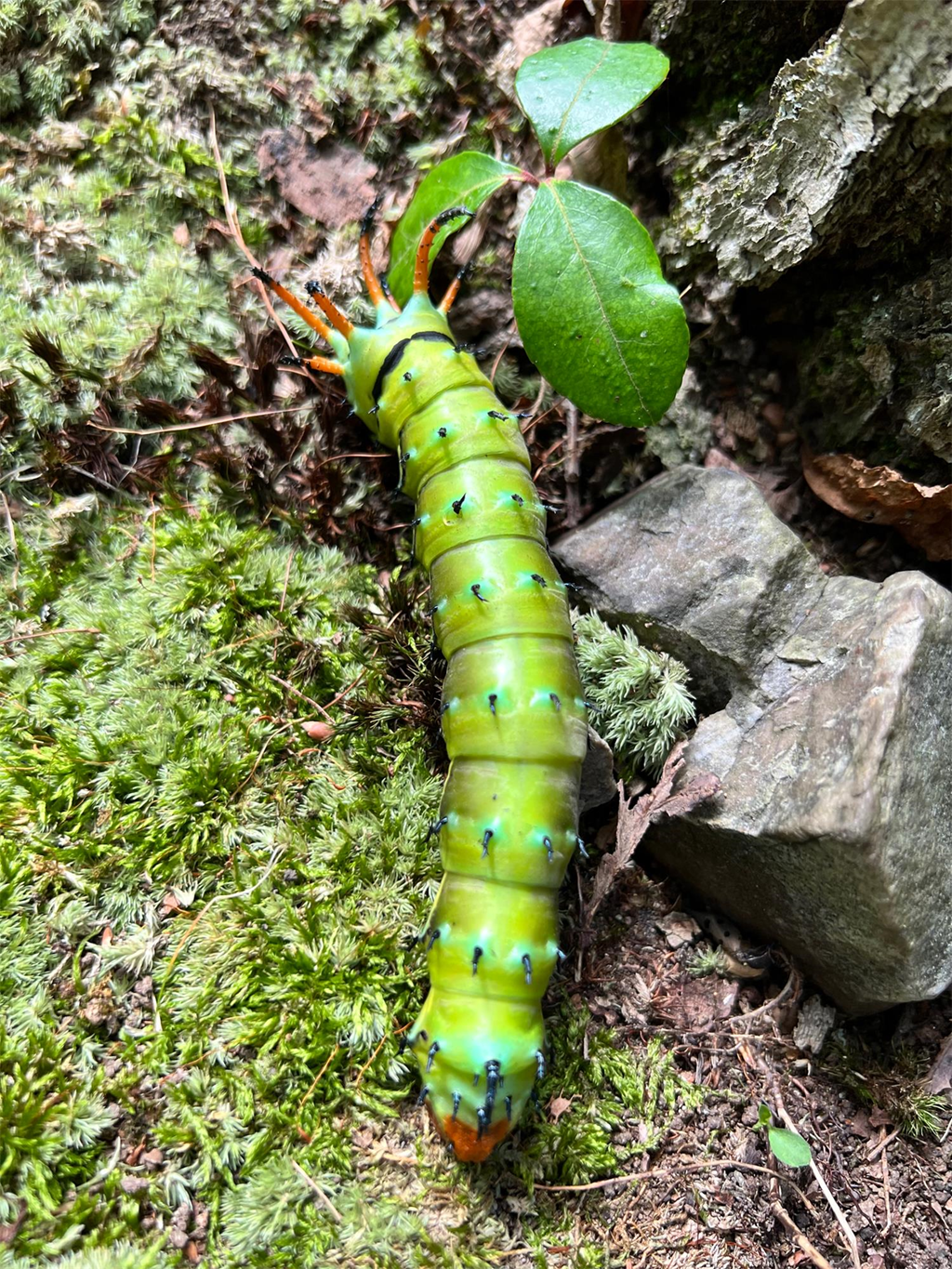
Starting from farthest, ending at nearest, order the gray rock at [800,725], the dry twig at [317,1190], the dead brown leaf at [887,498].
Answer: the dead brown leaf at [887,498] < the gray rock at [800,725] < the dry twig at [317,1190]

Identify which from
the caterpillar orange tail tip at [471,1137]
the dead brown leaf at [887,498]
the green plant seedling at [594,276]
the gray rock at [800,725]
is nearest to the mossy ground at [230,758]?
the caterpillar orange tail tip at [471,1137]

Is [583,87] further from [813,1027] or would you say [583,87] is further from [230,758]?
[813,1027]

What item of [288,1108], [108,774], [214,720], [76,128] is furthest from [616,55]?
[288,1108]

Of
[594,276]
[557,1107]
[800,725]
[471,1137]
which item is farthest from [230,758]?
[594,276]

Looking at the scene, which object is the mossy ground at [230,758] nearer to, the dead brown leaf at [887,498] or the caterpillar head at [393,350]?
the caterpillar head at [393,350]

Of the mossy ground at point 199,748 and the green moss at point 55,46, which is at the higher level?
the green moss at point 55,46

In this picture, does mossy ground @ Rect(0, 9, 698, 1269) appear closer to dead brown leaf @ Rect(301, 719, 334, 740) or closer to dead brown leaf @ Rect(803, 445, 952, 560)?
dead brown leaf @ Rect(301, 719, 334, 740)
